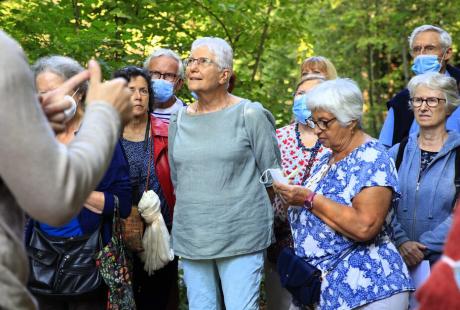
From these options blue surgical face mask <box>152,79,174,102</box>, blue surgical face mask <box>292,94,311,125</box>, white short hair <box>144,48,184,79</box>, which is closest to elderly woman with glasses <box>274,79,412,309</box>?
blue surgical face mask <box>292,94,311,125</box>

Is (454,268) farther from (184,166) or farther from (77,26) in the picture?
(77,26)

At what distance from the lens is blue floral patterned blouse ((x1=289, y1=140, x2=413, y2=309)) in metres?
4.03

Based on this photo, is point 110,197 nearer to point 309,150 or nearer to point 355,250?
point 355,250

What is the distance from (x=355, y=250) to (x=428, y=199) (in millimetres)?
946

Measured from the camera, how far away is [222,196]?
4832mm

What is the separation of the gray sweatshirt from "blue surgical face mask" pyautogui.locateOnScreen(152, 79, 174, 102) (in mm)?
4060

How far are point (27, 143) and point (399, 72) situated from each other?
16.6 meters

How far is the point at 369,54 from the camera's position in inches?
773

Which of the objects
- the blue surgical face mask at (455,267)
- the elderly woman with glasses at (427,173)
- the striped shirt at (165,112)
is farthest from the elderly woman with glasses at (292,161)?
the blue surgical face mask at (455,267)

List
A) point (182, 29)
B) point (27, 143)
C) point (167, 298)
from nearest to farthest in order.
→ point (27, 143)
point (167, 298)
point (182, 29)

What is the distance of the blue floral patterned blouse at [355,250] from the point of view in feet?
13.2

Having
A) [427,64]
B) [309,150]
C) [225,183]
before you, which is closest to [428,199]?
[309,150]

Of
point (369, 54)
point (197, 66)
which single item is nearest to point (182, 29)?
point (197, 66)

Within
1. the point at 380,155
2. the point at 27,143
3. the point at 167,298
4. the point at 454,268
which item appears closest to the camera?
the point at 454,268
